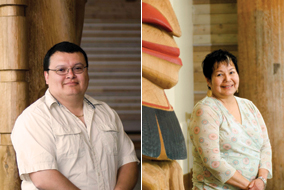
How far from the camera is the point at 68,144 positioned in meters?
0.95

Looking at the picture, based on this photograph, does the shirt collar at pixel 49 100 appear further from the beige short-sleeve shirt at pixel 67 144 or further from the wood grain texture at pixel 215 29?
the wood grain texture at pixel 215 29

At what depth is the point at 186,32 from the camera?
1.56 feet

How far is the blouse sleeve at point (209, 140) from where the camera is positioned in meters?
0.43

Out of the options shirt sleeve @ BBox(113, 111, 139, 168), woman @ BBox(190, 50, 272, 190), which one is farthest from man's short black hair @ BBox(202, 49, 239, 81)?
shirt sleeve @ BBox(113, 111, 139, 168)

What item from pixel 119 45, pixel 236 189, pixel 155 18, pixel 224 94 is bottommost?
pixel 236 189

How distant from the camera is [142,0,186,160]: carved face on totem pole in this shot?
459mm

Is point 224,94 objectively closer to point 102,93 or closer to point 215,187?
point 215,187

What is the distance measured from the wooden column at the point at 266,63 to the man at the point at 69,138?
2.12ft

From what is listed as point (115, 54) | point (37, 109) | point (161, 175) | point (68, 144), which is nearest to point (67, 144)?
point (68, 144)

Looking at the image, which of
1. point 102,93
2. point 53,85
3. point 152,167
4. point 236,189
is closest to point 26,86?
point 53,85

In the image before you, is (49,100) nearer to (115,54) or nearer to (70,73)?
(70,73)

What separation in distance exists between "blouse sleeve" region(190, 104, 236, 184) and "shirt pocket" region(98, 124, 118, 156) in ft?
2.06

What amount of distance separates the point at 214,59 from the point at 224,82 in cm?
4

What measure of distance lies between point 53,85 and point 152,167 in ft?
2.08
